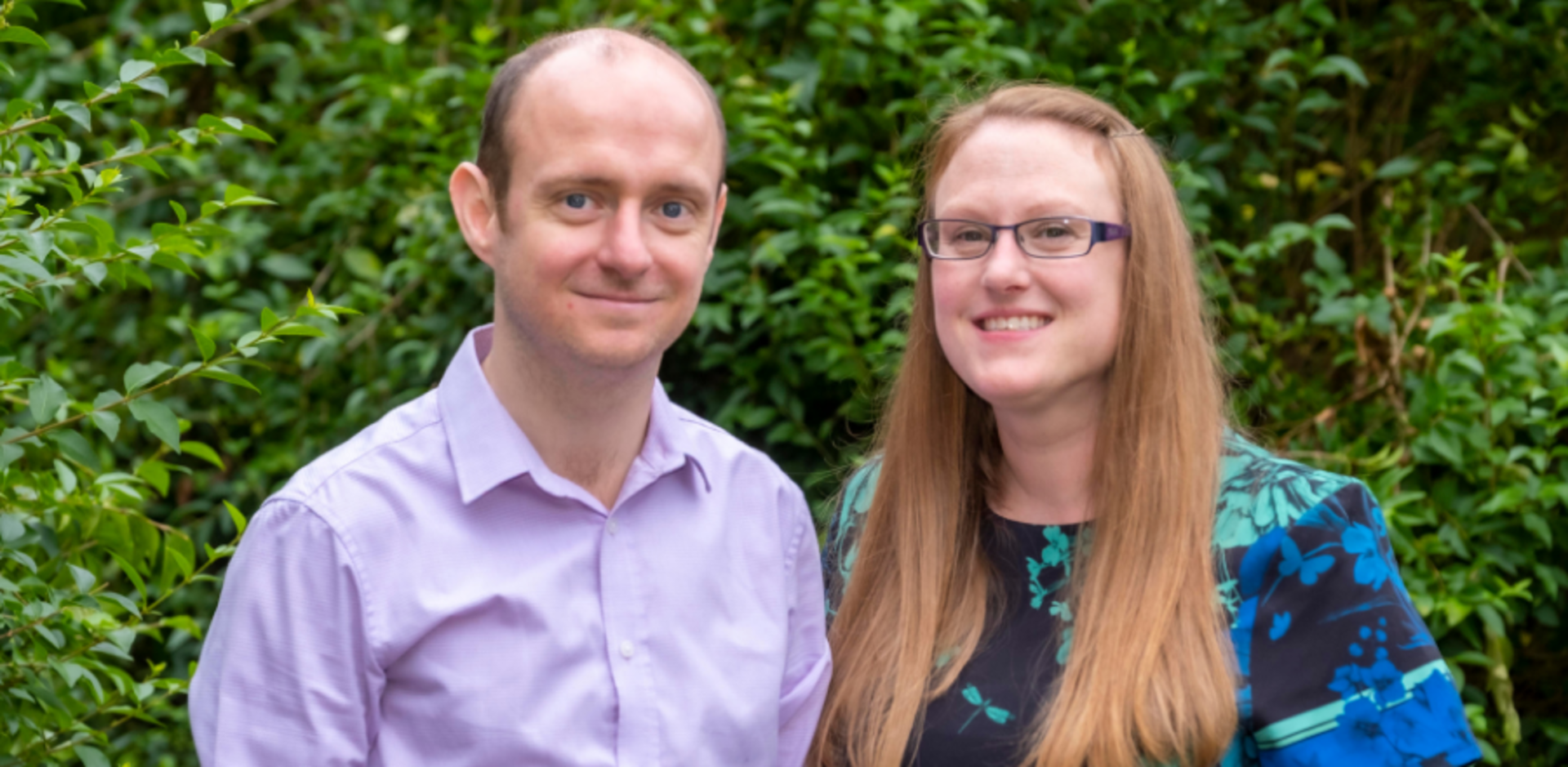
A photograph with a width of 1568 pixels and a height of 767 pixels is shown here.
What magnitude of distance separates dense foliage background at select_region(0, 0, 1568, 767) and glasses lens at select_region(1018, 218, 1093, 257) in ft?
2.40

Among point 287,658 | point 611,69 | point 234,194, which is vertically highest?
point 611,69

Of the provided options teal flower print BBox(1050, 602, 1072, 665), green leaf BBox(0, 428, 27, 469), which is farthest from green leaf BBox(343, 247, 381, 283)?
teal flower print BBox(1050, 602, 1072, 665)

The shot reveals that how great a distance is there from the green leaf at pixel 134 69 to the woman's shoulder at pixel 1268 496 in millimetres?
1658

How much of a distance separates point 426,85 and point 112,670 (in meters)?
1.89

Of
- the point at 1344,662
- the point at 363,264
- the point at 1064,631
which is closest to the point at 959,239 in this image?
the point at 1064,631

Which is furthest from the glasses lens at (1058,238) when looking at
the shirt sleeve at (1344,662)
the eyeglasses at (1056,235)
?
the shirt sleeve at (1344,662)

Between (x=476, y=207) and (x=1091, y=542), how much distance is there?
107cm

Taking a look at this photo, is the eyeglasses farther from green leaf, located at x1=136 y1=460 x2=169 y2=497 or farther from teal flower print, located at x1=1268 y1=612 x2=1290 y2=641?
green leaf, located at x1=136 y1=460 x2=169 y2=497

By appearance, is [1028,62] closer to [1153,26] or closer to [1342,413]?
[1153,26]

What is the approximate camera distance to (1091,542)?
7.04 ft

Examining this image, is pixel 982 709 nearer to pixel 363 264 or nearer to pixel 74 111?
pixel 74 111

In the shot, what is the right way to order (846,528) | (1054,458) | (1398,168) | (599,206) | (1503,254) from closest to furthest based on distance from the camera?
(599,206) < (1054,458) < (846,528) < (1503,254) < (1398,168)

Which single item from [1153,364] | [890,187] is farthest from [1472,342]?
[890,187]

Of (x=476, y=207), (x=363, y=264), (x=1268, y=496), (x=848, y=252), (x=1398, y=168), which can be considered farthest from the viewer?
(x=363, y=264)
